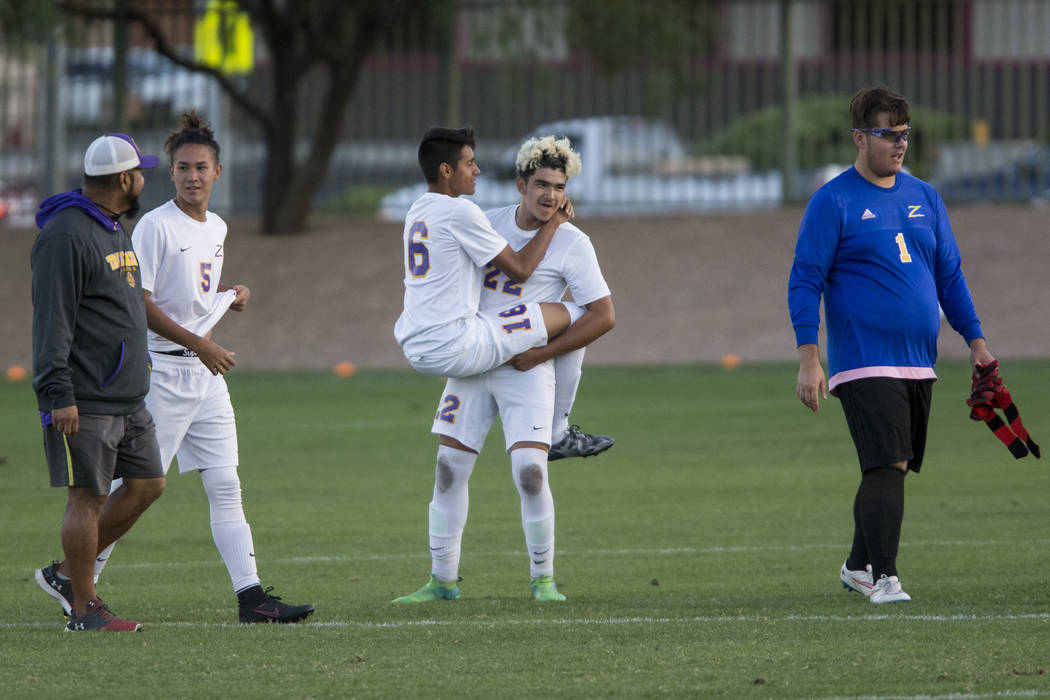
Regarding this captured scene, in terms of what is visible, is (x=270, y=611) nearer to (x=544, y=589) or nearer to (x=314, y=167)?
(x=544, y=589)

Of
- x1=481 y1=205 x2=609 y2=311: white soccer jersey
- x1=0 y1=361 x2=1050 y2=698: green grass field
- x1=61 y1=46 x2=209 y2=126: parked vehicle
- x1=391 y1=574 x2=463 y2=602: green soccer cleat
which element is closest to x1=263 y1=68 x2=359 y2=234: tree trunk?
x1=61 y1=46 x2=209 y2=126: parked vehicle

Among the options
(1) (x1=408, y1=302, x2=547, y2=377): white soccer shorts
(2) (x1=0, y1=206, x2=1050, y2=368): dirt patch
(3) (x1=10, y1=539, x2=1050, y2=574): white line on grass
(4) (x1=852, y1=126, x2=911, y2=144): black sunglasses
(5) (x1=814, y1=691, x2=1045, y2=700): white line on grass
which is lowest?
(2) (x1=0, y1=206, x2=1050, y2=368): dirt patch

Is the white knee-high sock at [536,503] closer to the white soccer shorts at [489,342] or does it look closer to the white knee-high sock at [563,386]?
the white knee-high sock at [563,386]

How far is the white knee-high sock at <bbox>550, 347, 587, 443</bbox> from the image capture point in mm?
8039

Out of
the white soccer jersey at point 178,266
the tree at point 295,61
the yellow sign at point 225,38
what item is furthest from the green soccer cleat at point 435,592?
the yellow sign at point 225,38

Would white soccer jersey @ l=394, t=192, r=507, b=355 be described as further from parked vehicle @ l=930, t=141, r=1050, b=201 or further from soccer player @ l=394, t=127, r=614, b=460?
parked vehicle @ l=930, t=141, r=1050, b=201

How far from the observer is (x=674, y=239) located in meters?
25.5

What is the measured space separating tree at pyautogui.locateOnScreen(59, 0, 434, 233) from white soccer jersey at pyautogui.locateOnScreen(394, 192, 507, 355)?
56.9 ft

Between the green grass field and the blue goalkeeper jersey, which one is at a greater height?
the blue goalkeeper jersey

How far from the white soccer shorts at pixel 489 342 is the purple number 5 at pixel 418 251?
324 millimetres

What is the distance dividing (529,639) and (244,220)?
2169 centimetres

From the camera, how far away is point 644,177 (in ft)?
88.4

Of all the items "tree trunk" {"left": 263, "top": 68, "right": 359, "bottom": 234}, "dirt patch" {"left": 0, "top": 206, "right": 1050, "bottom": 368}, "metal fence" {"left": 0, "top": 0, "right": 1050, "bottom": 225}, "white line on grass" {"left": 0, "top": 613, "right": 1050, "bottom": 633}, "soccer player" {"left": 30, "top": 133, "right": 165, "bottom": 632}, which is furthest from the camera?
"metal fence" {"left": 0, "top": 0, "right": 1050, "bottom": 225}

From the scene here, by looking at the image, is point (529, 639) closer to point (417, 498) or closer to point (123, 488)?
point (123, 488)
